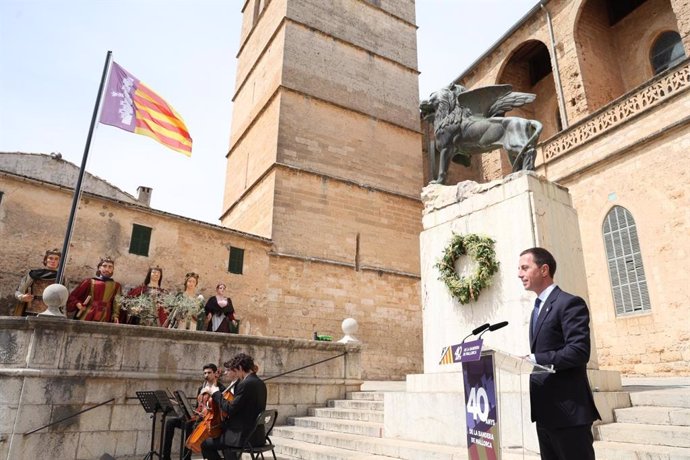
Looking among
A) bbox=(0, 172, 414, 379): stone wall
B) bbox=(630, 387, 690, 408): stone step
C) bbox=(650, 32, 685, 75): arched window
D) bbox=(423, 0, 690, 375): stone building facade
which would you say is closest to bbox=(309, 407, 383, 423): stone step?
bbox=(630, 387, 690, 408): stone step

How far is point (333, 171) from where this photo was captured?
14.8 meters

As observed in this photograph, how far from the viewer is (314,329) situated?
1263 cm

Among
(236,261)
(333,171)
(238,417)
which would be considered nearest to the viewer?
(238,417)

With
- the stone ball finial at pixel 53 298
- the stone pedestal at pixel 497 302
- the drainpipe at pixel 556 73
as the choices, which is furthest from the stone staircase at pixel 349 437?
the drainpipe at pixel 556 73

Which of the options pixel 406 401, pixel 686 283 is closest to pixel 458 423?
pixel 406 401

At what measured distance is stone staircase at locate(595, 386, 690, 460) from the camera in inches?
128

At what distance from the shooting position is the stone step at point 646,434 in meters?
3.34

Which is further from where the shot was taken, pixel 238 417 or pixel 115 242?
pixel 115 242

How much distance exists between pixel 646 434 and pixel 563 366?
229cm

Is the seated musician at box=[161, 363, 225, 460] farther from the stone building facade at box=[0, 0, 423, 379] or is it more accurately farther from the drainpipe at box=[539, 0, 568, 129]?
the drainpipe at box=[539, 0, 568, 129]

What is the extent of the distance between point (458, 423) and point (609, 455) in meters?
1.36

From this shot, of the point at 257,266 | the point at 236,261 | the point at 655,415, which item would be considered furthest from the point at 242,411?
the point at 257,266

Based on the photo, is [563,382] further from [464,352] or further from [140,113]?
[140,113]

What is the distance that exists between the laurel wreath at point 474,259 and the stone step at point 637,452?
1864mm
